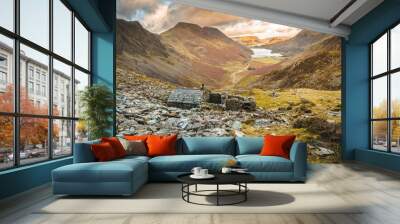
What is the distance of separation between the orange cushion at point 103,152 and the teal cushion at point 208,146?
1676mm

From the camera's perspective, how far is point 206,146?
24.8 ft

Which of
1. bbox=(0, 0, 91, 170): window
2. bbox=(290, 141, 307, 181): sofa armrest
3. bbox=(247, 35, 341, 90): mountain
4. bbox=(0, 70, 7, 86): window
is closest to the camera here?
bbox=(0, 70, 7, 86): window

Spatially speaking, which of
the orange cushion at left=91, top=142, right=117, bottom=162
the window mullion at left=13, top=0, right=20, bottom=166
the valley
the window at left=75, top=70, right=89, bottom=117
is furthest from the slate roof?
the window mullion at left=13, top=0, right=20, bottom=166

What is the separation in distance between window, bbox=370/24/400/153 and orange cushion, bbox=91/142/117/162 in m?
6.11

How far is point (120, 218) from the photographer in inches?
165

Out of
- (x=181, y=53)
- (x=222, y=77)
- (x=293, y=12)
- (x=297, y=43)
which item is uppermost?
(x=293, y=12)

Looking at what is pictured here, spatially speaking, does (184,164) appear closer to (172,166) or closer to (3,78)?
(172,166)

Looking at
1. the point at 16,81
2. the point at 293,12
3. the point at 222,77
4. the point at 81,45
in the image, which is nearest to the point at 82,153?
the point at 16,81

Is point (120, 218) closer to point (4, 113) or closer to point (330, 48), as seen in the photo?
point (4, 113)

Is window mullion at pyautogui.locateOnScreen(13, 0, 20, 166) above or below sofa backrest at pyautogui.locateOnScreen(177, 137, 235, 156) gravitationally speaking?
above

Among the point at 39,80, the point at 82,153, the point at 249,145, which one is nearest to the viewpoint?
the point at 82,153

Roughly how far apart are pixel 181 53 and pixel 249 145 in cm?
531

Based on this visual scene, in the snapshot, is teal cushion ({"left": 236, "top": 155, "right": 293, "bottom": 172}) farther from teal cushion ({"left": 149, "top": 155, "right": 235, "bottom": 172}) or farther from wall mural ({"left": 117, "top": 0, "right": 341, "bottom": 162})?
wall mural ({"left": 117, "top": 0, "right": 341, "bottom": 162})

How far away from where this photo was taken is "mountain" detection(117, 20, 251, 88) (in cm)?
1134
